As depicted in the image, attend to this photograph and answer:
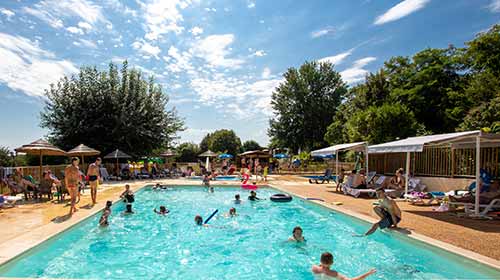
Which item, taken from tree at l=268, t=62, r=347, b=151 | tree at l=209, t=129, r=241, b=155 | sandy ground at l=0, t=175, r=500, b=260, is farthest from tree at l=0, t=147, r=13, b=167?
tree at l=209, t=129, r=241, b=155

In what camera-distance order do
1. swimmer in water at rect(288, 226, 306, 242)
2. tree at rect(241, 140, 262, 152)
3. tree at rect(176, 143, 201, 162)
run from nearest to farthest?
swimmer in water at rect(288, 226, 306, 242)
tree at rect(176, 143, 201, 162)
tree at rect(241, 140, 262, 152)

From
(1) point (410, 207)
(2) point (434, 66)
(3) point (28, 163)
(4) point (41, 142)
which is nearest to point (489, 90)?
(2) point (434, 66)

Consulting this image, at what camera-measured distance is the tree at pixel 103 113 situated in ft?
78.2

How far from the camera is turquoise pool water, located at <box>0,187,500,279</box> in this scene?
530cm

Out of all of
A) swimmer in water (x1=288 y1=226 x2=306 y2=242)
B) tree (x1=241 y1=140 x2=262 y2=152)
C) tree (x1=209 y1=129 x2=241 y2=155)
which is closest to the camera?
swimmer in water (x1=288 y1=226 x2=306 y2=242)

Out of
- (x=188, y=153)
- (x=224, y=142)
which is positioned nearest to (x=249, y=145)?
(x=224, y=142)

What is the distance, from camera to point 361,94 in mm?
30500

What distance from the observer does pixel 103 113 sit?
2433 cm

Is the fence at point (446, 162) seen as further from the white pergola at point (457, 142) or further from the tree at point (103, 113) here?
the tree at point (103, 113)

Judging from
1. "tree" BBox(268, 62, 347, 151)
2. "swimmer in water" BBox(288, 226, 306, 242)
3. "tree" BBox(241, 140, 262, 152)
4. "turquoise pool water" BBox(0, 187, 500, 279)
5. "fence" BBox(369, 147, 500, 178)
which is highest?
"tree" BBox(268, 62, 347, 151)

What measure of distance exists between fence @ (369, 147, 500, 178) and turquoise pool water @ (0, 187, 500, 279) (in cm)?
647

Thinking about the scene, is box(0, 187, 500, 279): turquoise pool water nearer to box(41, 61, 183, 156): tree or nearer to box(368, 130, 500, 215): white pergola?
box(368, 130, 500, 215): white pergola

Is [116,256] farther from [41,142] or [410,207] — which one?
[410,207]

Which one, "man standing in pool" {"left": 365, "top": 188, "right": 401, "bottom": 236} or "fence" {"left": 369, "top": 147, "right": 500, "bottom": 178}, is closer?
"man standing in pool" {"left": 365, "top": 188, "right": 401, "bottom": 236}
